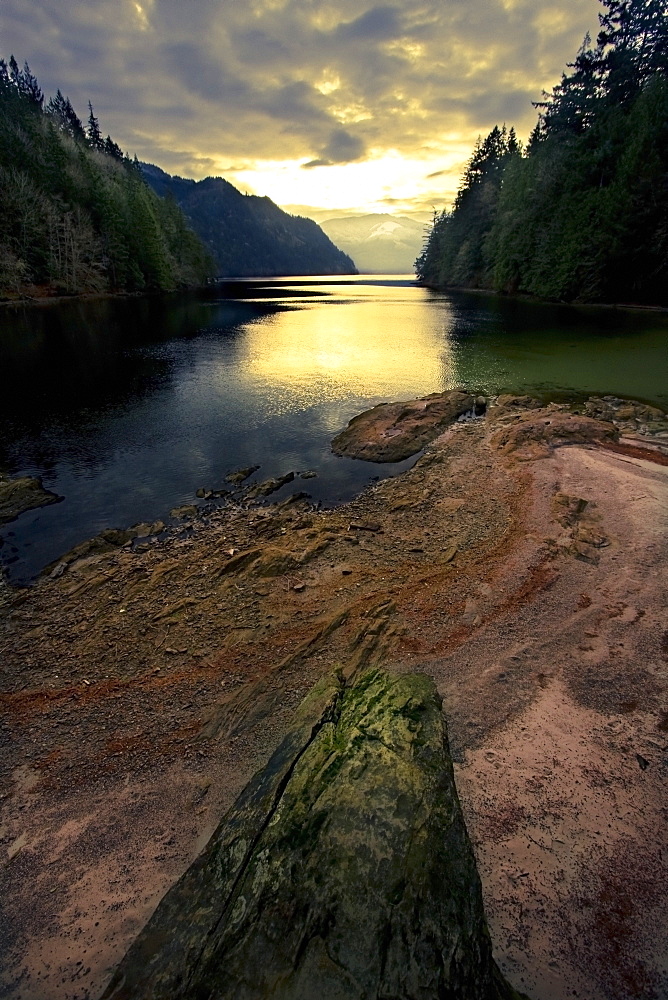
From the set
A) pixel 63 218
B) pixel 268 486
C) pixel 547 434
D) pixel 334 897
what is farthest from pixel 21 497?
pixel 63 218

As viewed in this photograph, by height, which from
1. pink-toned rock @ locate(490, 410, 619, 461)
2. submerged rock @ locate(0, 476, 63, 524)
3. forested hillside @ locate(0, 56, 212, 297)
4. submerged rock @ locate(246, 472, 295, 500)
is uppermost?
forested hillside @ locate(0, 56, 212, 297)

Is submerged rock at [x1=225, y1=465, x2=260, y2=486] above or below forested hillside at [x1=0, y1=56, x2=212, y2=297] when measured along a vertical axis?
below

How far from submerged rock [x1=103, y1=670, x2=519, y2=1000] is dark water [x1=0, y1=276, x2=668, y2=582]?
9330 millimetres

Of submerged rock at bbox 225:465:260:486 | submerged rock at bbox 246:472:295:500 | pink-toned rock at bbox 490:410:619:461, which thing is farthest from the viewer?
pink-toned rock at bbox 490:410:619:461

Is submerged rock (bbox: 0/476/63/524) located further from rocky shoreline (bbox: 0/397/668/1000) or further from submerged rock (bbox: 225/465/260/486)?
submerged rock (bbox: 225/465/260/486)

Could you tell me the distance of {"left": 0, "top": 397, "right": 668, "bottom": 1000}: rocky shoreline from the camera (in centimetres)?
440

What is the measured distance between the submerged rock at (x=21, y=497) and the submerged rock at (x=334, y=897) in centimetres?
1254

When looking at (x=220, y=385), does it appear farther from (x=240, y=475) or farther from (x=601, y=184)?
(x=601, y=184)

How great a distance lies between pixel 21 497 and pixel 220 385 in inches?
644

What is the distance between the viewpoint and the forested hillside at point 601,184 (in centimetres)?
5719

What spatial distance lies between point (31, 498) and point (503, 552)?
14173 millimetres

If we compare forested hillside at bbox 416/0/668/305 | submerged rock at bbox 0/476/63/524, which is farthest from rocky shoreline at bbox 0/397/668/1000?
forested hillside at bbox 416/0/668/305

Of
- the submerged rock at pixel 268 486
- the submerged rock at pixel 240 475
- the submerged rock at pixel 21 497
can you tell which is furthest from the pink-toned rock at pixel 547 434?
the submerged rock at pixel 21 497

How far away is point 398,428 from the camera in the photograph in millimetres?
19375
